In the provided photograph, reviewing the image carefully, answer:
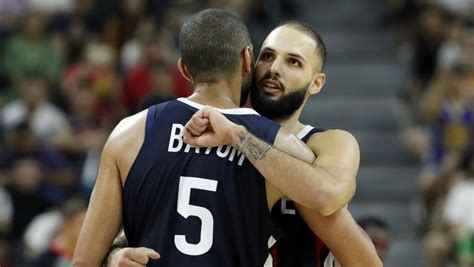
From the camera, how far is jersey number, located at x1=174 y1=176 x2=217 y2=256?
4.20m

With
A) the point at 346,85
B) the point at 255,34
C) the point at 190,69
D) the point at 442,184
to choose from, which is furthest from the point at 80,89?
the point at 190,69

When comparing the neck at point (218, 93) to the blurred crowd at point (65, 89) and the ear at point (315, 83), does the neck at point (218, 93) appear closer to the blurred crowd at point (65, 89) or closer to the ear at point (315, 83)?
the ear at point (315, 83)

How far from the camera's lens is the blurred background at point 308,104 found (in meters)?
10.5

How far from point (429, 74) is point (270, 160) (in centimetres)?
884

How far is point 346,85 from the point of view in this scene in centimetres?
1239

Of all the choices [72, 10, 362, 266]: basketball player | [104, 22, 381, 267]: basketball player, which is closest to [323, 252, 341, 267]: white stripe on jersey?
[104, 22, 381, 267]: basketball player

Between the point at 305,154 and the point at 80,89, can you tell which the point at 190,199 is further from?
the point at 80,89

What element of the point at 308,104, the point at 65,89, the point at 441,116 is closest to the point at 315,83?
the point at 441,116

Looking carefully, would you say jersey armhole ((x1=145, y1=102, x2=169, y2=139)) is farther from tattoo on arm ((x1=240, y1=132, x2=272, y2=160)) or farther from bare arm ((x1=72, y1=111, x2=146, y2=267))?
tattoo on arm ((x1=240, y1=132, x2=272, y2=160))

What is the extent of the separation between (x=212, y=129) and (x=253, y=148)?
187 mm

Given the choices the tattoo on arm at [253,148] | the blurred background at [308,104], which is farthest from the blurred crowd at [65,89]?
the tattoo on arm at [253,148]

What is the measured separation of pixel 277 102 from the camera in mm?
4594

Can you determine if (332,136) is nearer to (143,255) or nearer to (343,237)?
(343,237)

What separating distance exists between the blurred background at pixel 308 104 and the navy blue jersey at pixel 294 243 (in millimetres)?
4398
